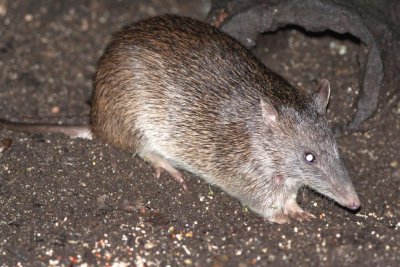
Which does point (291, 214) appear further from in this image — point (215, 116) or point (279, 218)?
point (215, 116)

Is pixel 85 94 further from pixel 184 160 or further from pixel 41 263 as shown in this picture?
pixel 41 263

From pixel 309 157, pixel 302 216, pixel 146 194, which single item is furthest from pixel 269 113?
pixel 146 194

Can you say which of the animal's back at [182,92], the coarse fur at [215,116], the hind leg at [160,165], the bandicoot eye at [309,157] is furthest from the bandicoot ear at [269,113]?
the hind leg at [160,165]

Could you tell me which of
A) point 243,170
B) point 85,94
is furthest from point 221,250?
point 85,94

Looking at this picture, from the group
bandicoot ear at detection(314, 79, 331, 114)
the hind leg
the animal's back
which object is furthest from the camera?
the hind leg

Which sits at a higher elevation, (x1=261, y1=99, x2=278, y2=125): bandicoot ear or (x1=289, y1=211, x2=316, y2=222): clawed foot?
(x1=261, y1=99, x2=278, y2=125): bandicoot ear

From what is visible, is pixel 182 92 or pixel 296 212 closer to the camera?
pixel 296 212

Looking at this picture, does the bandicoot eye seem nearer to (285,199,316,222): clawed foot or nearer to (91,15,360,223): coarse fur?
(91,15,360,223): coarse fur

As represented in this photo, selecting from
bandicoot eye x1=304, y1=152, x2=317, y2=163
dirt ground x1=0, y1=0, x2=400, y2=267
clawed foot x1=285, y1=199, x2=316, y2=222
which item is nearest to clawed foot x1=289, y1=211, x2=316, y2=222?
clawed foot x1=285, y1=199, x2=316, y2=222

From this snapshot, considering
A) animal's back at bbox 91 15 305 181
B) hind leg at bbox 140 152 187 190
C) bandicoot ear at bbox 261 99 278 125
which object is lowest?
hind leg at bbox 140 152 187 190
